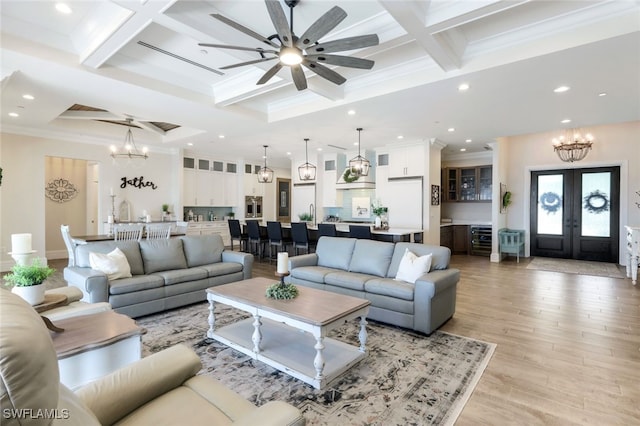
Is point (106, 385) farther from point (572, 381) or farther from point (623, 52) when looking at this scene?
point (623, 52)

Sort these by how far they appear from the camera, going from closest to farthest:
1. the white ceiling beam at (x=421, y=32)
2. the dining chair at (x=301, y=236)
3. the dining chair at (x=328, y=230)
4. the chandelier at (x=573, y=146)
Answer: the white ceiling beam at (x=421, y=32)
the dining chair at (x=328, y=230)
the dining chair at (x=301, y=236)
the chandelier at (x=573, y=146)

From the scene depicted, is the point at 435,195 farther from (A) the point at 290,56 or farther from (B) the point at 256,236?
(A) the point at 290,56

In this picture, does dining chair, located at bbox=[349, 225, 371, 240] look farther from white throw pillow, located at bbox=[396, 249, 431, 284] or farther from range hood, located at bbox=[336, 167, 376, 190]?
range hood, located at bbox=[336, 167, 376, 190]

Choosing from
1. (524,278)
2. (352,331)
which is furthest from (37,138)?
(524,278)

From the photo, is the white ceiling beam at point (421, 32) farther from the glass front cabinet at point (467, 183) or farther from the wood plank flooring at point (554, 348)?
the glass front cabinet at point (467, 183)

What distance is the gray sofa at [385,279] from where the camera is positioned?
337cm

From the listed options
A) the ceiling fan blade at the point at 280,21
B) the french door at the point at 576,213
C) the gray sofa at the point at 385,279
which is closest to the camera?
the ceiling fan blade at the point at 280,21

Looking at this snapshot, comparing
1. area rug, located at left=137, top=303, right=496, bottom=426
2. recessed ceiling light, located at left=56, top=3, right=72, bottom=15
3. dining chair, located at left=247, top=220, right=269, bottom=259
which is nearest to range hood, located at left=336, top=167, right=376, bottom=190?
dining chair, located at left=247, top=220, right=269, bottom=259

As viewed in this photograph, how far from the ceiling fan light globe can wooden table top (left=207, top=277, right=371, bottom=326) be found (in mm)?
2096

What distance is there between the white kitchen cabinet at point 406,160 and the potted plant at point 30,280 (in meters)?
6.87

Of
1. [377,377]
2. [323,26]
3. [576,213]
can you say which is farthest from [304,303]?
[576,213]

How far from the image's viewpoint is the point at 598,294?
16.0 ft

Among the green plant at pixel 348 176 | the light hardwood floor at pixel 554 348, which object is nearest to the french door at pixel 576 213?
the light hardwood floor at pixel 554 348

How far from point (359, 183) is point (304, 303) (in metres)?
6.06
